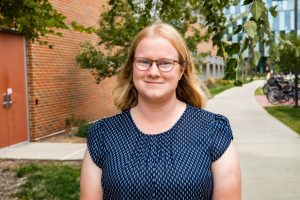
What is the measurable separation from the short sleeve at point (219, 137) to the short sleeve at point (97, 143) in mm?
494

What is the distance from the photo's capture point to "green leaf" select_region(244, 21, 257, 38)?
1878mm

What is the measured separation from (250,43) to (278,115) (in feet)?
53.1

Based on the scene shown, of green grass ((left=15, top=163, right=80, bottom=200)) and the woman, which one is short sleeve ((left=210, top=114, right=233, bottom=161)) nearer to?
the woman

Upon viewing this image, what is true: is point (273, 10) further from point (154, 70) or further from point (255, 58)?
point (154, 70)

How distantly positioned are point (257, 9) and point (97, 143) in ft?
3.03

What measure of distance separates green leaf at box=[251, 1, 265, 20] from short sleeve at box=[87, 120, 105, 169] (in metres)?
0.88

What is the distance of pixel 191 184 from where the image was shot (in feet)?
7.05

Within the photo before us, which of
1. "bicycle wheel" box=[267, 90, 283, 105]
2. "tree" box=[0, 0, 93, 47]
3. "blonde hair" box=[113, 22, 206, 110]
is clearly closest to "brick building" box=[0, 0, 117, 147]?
"tree" box=[0, 0, 93, 47]

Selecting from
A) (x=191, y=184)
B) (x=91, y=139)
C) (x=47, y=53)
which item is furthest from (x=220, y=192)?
(x=47, y=53)

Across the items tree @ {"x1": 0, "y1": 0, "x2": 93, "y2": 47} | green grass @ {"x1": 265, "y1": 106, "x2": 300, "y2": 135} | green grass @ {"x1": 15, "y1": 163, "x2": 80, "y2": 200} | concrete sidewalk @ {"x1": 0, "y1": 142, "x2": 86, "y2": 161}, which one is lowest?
green grass @ {"x1": 265, "y1": 106, "x2": 300, "y2": 135}

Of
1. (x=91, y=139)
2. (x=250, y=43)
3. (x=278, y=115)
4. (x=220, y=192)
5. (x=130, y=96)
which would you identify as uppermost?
(x=250, y=43)

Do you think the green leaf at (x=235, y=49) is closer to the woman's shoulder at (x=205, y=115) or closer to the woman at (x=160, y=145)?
the woman at (x=160, y=145)

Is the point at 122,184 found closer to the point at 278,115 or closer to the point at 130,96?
the point at 130,96

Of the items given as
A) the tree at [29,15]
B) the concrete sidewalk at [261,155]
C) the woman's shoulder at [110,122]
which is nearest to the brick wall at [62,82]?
the concrete sidewalk at [261,155]
